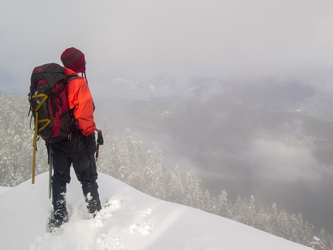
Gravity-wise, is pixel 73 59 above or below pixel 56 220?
above

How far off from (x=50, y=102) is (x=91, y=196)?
6.23 ft

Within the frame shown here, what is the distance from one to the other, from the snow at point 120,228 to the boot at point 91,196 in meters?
0.16

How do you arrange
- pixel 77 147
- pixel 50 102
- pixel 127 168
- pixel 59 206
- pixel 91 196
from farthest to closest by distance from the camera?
pixel 127 168 → pixel 91 196 → pixel 59 206 → pixel 77 147 → pixel 50 102

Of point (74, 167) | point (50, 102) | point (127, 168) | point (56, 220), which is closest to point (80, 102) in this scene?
point (50, 102)

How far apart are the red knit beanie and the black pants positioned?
1240 mm

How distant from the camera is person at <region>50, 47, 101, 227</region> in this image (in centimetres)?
323

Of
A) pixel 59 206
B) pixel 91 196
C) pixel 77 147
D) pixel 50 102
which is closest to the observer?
pixel 50 102

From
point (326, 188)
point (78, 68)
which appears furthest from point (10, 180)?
point (326, 188)

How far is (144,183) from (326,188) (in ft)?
683

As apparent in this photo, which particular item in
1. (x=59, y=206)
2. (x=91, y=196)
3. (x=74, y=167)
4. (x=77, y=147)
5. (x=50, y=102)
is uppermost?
(x=50, y=102)

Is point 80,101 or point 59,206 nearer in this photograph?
point 80,101

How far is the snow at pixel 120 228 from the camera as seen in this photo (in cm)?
314

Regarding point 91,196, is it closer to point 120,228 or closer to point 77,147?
point 120,228

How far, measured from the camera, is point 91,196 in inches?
149
